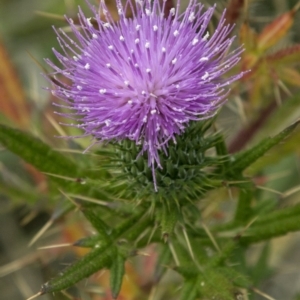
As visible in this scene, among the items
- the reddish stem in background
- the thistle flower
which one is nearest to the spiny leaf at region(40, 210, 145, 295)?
the thistle flower

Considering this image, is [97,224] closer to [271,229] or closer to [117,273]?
[117,273]

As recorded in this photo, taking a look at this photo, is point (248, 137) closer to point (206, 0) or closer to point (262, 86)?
point (262, 86)

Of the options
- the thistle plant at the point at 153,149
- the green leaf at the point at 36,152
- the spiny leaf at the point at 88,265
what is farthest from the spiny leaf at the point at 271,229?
the green leaf at the point at 36,152

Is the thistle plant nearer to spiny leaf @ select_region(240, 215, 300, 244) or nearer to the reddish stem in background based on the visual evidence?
spiny leaf @ select_region(240, 215, 300, 244)

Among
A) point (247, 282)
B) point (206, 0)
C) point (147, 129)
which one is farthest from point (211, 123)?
point (206, 0)

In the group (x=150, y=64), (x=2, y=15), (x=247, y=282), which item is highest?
(x=2, y=15)

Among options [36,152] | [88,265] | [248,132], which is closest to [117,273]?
[88,265]

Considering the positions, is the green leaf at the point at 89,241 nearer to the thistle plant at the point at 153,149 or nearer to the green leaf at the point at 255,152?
the thistle plant at the point at 153,149
